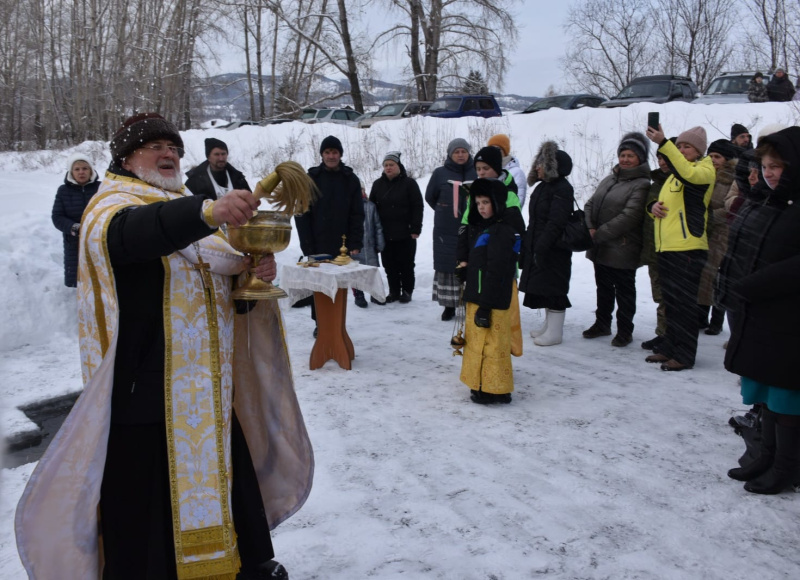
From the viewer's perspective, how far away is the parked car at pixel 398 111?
74.2 ft

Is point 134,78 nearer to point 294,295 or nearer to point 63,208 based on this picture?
point 63,208

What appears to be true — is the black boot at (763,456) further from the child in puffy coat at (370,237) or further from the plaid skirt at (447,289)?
the child in puffy coat at (370,237)

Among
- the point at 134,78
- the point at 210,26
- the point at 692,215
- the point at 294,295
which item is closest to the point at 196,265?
the point at 294,295

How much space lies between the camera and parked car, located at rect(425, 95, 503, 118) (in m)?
20.7

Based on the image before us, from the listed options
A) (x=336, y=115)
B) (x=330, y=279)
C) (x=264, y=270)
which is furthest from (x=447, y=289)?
(x=336, y=115)

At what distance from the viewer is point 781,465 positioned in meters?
3.59

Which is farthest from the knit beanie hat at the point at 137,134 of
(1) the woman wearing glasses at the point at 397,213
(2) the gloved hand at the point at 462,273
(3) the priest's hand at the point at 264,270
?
(1) the woman wearing glasses at the point at 397,213

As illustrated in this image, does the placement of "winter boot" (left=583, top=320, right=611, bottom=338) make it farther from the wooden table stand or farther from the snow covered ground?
the wooden table stand

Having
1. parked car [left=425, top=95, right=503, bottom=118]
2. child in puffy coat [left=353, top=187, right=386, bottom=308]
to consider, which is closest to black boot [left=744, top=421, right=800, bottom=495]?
child in puffy coat [left=353, top=187, right=386, bottom=308]

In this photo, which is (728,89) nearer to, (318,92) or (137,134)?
(137,134)

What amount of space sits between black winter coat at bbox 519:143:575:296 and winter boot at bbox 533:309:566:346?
23 centimetres

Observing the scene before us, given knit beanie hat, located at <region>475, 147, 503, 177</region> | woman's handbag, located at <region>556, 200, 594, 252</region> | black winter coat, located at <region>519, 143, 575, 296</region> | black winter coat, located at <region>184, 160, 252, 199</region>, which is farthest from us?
black winter coat, located at <region>184, 160, 252, 199</region>

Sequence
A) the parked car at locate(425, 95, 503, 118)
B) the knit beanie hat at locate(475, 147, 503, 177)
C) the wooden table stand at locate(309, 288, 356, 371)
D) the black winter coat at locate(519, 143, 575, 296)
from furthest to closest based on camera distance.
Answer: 1. the parked car at locate(425, 95, 503, 118)
2. the black winter coat at locate(519, 143, 575, 296)
3. the wooden table stand at locate(309, 288, 356, 371)
4. the knit beanie hat at locate(475, 147, 503, 177)

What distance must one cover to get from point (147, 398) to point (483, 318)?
2.99 metres
